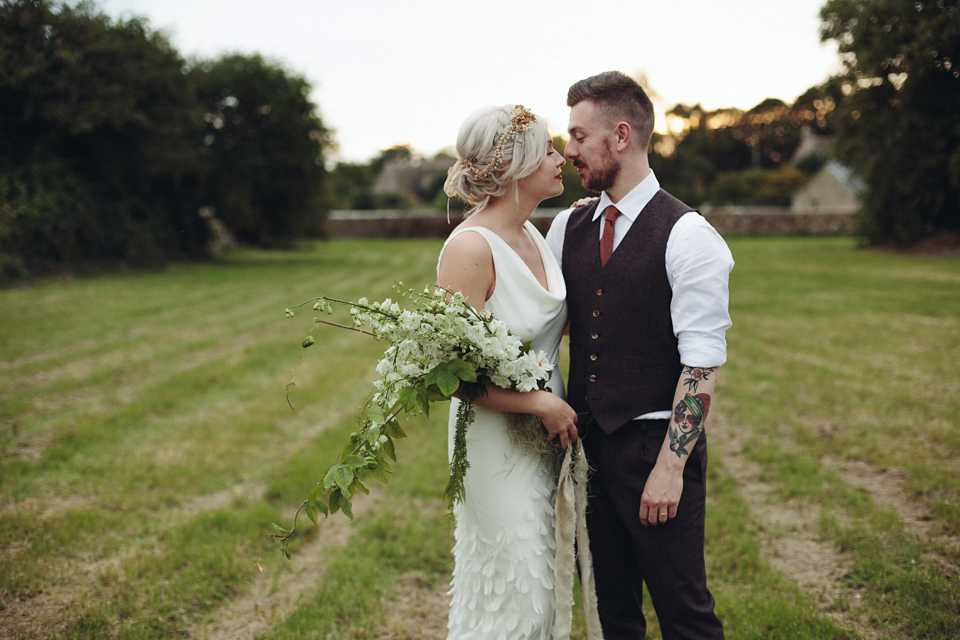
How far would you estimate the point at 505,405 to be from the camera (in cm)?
244

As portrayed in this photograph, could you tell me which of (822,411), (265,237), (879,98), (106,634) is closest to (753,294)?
(822,411)

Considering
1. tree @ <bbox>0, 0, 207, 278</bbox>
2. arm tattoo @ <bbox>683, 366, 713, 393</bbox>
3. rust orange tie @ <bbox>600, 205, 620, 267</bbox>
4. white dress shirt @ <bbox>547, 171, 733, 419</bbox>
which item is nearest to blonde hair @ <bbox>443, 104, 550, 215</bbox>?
rust orange tie @ <bbox>600, 205, 620, 267</bbox>

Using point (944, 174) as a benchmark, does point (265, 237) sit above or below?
below

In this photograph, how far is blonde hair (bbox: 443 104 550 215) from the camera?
2627 mm

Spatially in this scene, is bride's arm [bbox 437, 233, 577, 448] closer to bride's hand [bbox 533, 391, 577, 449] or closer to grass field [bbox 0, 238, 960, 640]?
bride's hand [bbox 533, 391, 577, 449]

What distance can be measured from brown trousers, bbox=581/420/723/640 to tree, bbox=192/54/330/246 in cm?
2423

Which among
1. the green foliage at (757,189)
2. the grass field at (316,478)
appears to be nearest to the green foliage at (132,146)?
the grass field at (316,478)

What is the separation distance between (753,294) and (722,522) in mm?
11537

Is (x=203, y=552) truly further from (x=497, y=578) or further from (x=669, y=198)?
(x=669, y=198)

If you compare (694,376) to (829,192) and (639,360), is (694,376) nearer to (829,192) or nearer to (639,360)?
(639,360)

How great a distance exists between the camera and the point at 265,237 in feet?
88.9

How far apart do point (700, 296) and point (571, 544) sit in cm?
107

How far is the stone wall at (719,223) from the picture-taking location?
41062 mm

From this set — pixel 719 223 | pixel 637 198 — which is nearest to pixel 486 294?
pixel 637 198
